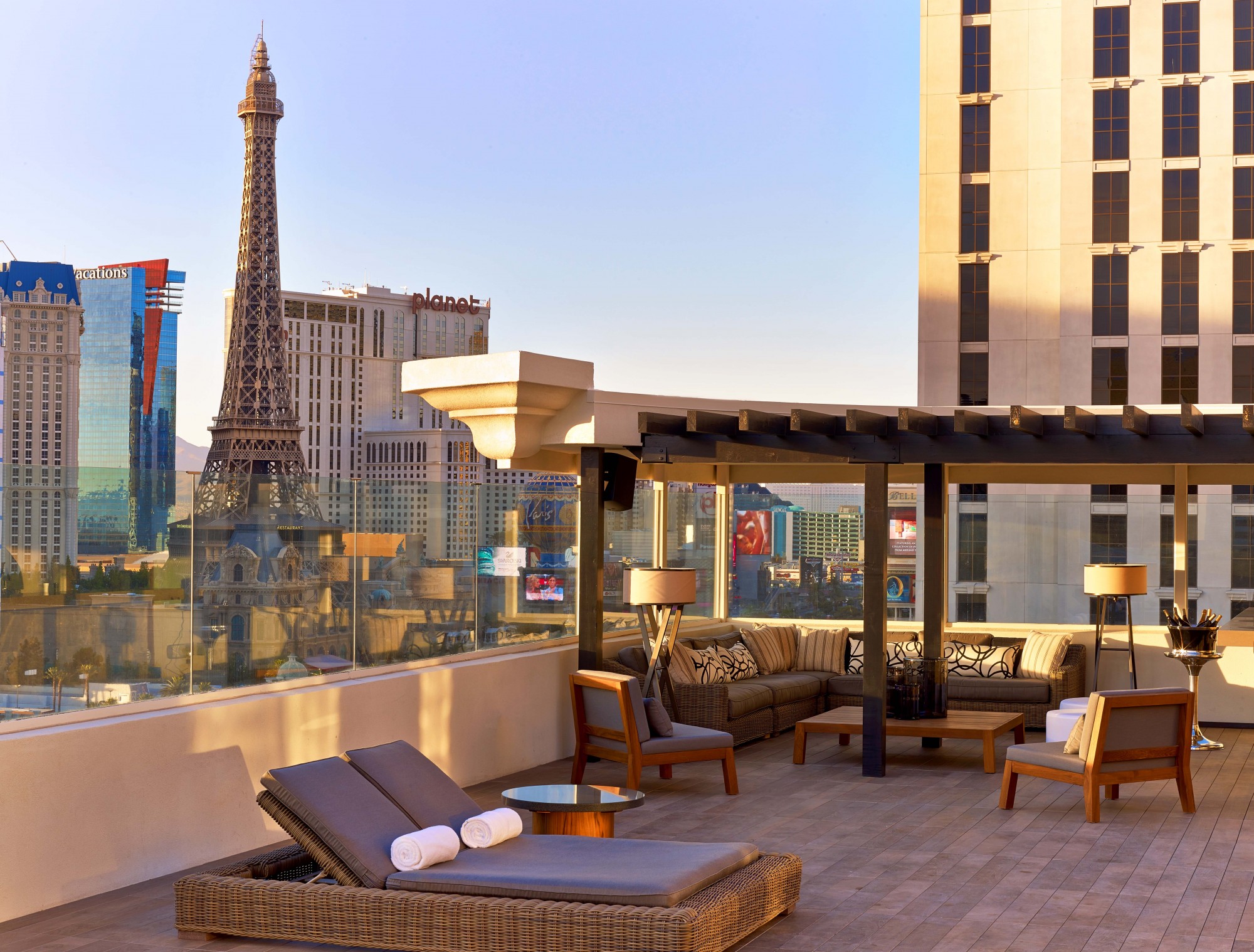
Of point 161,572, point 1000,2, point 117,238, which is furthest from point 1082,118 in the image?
point 117,238

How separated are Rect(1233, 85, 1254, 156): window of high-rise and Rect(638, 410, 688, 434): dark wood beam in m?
40.7

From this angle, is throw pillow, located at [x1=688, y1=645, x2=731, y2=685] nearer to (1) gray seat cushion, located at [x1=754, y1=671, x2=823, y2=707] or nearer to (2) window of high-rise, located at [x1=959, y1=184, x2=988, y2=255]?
(1) gray seat cushion, located at [x1=754, y1=671, x2=823, y2=707]

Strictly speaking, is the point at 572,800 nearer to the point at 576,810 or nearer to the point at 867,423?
the point at 576,810

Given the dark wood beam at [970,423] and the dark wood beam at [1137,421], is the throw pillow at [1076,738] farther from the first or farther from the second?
the dark wood beam at [970,423]

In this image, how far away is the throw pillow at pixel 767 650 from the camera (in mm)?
11312

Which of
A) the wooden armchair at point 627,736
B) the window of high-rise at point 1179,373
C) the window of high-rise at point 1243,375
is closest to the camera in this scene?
the wooden armchair at point 627,736

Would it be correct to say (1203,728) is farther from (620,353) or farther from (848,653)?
(620,353)

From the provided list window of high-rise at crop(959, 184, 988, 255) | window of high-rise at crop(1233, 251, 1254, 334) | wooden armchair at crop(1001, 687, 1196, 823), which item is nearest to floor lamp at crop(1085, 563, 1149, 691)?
wooden armchair at crop(1001, 687, 1196, 823)

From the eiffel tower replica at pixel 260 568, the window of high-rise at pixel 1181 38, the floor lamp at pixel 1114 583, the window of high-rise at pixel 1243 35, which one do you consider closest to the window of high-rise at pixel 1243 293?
the window of high-rise at pixel 1243 35

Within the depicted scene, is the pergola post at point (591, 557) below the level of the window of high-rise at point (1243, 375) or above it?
below

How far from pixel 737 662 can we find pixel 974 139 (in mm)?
39104

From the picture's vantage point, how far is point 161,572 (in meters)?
6.59

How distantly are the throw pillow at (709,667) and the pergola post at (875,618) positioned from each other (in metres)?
1.53

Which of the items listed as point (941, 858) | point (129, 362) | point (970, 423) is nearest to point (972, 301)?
point (970, 423)
